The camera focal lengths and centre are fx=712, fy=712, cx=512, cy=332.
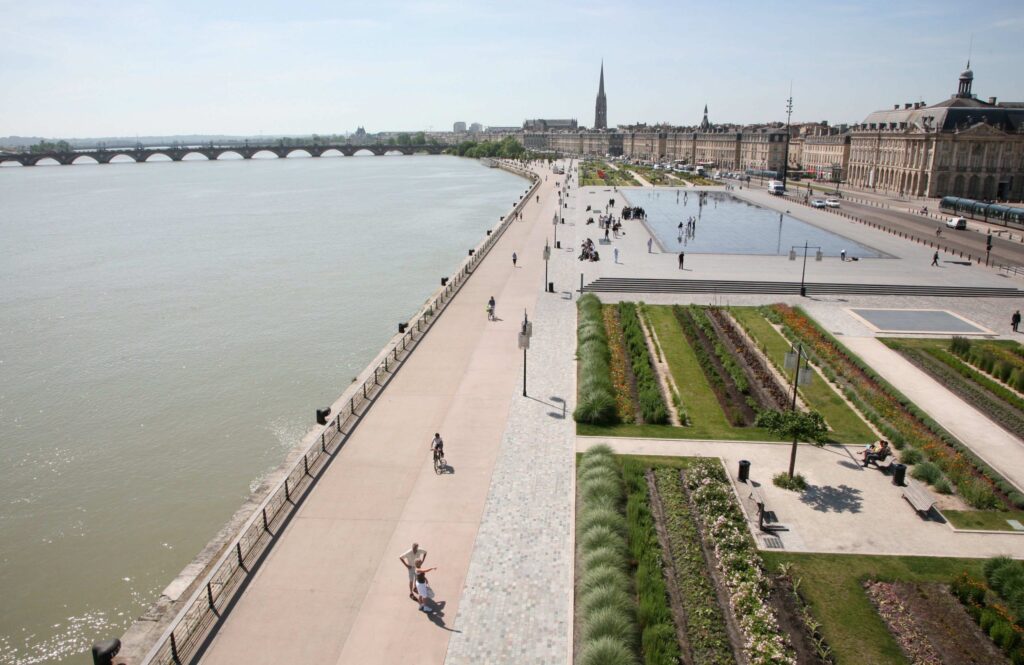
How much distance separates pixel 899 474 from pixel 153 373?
2746cm

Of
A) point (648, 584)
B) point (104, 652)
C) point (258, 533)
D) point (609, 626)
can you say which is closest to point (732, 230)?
point (648, 584)

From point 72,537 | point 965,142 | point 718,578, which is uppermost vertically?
point 965,142

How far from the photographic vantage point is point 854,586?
1370 cm

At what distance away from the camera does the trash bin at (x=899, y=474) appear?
1759 centimetres

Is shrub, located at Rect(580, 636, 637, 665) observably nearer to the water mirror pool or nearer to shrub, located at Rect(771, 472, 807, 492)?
shrub, located at Rect(771, 472, 807, 492)

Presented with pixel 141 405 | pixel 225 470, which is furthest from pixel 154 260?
pixel 225 470

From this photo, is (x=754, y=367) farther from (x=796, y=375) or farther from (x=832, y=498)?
(x=832, y=498)

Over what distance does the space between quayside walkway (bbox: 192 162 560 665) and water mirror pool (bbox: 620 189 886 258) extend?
30.1 m

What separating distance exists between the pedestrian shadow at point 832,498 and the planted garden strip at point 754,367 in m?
4.26

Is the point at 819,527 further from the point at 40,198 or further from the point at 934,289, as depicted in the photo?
the point at 40,198

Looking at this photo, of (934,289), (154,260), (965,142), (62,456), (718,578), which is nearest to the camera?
(718,578)

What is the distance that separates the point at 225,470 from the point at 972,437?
71.7 ft

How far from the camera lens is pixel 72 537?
58.5 ft

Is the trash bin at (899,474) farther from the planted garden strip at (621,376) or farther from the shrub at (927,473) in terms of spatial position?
the planted garden strip at (621,376)
